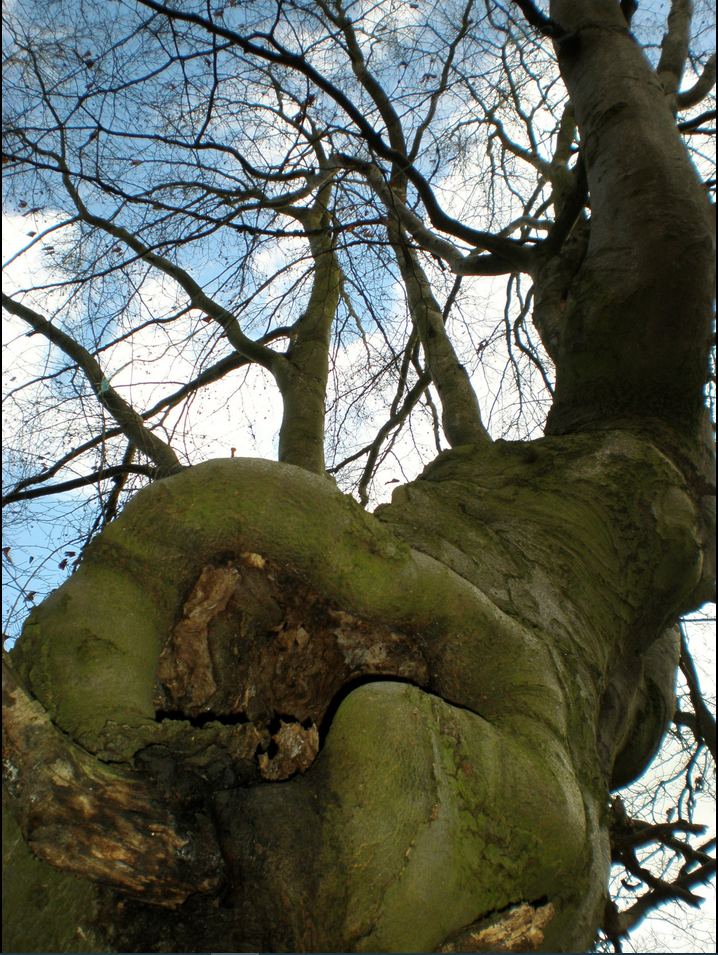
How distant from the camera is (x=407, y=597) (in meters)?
→ 1.41

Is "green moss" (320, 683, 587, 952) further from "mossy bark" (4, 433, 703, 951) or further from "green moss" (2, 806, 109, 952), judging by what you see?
"green moss" (2, 806, 109, 952)

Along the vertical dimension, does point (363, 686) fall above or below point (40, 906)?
above

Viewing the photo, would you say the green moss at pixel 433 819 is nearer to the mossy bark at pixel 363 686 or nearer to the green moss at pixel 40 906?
the mossy bark at pixel 363 686

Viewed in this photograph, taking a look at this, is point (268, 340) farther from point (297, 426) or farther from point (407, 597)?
point (407, 597)

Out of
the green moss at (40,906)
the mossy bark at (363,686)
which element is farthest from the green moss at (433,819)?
the green moss at (40,906)

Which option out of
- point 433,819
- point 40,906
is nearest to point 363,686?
point 433,819

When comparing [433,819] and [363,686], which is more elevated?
[363,686]

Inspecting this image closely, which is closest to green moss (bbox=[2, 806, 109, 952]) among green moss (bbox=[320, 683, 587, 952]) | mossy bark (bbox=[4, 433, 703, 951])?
mossy bark (bbox=[4, 433, 703, 951])

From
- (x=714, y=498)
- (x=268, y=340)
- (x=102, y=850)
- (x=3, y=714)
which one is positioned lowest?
(x=102, y=850)

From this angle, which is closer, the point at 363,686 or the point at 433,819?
the point at 433,819

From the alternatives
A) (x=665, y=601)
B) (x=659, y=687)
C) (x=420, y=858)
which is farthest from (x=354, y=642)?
(x=659, y=687)

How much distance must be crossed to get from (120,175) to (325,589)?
8.15ft

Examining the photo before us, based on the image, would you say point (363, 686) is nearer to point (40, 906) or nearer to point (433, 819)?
point (433, 819)

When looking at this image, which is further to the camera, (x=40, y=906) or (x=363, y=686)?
Result: (x=363, y=686)
